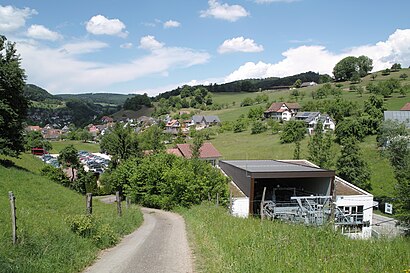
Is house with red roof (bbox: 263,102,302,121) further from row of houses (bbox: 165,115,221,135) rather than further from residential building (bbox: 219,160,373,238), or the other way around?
residential building (bbox: 219,160,373,238)

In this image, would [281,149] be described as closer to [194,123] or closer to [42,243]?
[194,123]

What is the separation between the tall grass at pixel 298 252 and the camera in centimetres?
630

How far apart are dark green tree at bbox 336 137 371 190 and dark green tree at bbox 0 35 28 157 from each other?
3356 cm

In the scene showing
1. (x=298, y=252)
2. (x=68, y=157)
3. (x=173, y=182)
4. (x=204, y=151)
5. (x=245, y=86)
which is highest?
(x=245, y=86)

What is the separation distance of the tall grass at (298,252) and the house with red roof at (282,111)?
8092 centimetres

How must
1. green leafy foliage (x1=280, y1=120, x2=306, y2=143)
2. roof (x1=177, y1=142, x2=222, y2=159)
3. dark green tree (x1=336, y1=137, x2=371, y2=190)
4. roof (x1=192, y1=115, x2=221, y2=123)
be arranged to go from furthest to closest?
roof (x1=192, y1=115, x2=221, y2=123) < green leafy foliage (x1=280, y1=120, x2=306, y2=143) < roof (x1=177, y1=142, x2=222, y2=159) < dark green tree (x1=336, y1=137, x2=371, y2=190)

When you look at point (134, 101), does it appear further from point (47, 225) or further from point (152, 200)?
point (47, 225)

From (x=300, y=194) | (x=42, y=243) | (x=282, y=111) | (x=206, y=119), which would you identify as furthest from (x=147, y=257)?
(x=206, y=119)

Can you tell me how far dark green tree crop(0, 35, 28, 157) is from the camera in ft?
75.5

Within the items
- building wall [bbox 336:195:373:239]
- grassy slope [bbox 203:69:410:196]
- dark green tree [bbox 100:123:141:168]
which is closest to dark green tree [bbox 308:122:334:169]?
grassy slope [bbox 203:69:410:196]

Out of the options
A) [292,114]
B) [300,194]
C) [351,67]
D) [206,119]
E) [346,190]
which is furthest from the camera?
[351,67]

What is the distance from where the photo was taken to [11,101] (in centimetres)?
2384

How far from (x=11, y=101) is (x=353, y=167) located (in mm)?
35114

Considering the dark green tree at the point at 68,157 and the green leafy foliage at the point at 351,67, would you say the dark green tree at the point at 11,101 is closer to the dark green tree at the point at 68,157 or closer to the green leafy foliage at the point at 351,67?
the dark green tree at the point at 68,157
